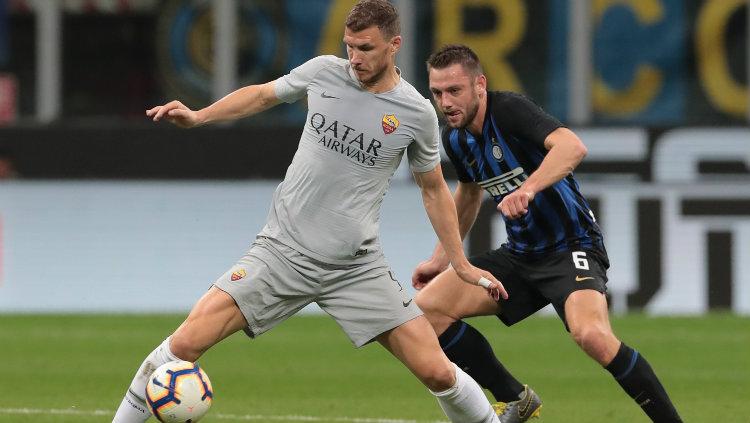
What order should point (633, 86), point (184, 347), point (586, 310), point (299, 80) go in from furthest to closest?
point (633, 86) → point (586, 310) → point (299, 80) → point (184, 347)

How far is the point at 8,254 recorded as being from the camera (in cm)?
1466

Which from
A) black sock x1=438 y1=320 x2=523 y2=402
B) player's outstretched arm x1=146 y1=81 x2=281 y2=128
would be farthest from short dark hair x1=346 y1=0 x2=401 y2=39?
black sock x1=438 y1=320 x2=523 y2=402

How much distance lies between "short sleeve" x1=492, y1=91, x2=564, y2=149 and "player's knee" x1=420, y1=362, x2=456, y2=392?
1146 mm

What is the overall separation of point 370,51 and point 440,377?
1413 millimetres

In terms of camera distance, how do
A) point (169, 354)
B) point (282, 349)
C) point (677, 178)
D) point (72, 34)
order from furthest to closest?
point (72, 34) < point (677, 178) < point (282, 349) < point (169, 354)

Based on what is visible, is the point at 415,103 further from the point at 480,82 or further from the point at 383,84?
the point at 480,82

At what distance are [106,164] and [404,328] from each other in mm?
8532

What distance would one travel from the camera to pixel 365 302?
682cm

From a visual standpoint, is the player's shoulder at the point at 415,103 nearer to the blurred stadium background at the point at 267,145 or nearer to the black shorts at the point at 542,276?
the black shorts at the point at 542,276

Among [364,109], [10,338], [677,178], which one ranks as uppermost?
[364,109]

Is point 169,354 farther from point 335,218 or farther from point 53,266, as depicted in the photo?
point 53,266

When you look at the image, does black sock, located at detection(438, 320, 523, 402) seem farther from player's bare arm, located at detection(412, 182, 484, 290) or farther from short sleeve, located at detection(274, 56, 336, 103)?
short sleeve, located at detection(274, 56, 336, 103)

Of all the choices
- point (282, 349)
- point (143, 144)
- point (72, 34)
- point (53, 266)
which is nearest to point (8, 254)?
point (53, 266)

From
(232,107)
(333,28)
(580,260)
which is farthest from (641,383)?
(333,28)
